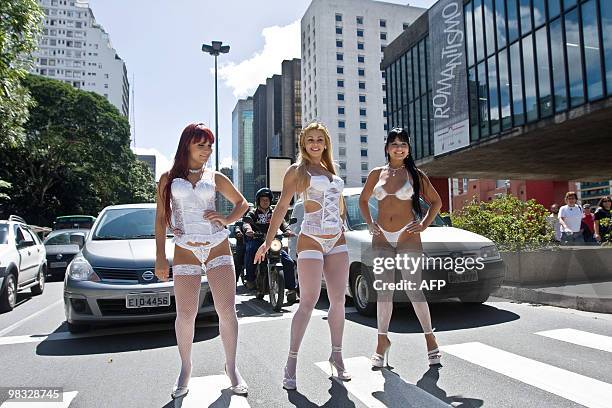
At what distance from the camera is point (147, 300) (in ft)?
16.9

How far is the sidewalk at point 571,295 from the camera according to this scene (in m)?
6.29

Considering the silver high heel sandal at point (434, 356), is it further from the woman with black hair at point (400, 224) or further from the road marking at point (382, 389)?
the road marking at point (382, 389)

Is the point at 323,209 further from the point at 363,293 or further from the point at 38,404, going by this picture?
the point at 363,293

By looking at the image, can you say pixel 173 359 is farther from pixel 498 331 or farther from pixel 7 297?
pixel 7 297

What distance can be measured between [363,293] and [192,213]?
11.8ft

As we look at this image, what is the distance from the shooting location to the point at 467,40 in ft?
85.2

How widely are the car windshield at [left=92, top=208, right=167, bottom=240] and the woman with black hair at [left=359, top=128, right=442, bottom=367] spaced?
3.58 m

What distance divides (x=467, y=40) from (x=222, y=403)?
2690 centimetres

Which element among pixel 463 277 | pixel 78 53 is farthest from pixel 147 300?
pixel 78 53

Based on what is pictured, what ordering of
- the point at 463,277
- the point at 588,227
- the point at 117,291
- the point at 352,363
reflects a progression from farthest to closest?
the point at 588,227 < the point at 463,277 < the point at 117,291 < the point at 352,363

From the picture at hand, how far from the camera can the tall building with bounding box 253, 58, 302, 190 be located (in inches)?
3969

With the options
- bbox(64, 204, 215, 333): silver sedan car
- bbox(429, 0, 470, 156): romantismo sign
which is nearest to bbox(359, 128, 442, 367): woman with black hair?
bbox(64, 204, 215, 333): silver sedan car

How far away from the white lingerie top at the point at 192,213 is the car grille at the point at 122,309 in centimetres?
220

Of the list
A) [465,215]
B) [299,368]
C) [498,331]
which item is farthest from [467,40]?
[299,368]
